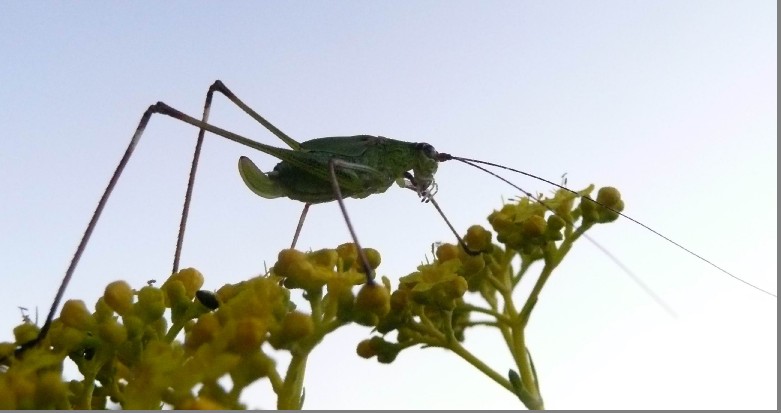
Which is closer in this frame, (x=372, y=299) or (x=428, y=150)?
(x=372, y=299)

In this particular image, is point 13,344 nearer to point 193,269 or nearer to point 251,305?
point 193,269

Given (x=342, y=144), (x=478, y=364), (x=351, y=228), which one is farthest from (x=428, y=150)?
(x=478, y=364)

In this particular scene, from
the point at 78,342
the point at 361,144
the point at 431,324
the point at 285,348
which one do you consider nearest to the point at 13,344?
the point at 78,342

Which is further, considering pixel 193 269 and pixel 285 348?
pixel 193 269

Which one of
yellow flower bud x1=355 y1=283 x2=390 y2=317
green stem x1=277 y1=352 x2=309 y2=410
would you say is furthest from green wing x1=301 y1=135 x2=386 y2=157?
green stem x1=277 y1=352 x2=309 y2=410

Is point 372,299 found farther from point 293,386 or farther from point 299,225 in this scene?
point 299,225

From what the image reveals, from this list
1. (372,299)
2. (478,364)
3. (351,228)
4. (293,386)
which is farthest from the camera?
(351,228)

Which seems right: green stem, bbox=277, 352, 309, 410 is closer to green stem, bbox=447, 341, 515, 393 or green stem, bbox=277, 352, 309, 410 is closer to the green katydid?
green stem, bbox=447, 341, 515, 393

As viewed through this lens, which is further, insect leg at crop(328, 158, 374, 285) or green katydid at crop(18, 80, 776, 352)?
green katydid at crop(18, 80, 776, 352)

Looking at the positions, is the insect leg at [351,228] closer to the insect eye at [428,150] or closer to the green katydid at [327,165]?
the green katydid at [327,165]

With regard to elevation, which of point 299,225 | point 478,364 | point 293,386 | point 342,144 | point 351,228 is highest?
point 342,144

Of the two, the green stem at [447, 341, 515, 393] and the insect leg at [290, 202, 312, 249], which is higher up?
the insect leg at [290, 202, 312, 249]
